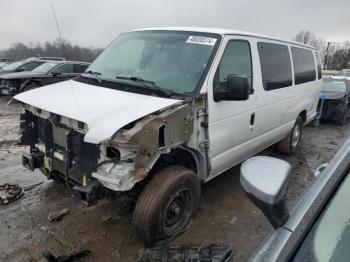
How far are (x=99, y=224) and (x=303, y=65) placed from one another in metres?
4.70

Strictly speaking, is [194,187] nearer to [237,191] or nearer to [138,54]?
[237,191]

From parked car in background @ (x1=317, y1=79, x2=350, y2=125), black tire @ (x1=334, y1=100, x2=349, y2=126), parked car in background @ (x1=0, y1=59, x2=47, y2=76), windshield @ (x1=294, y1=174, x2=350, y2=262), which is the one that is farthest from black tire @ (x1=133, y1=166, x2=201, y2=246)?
parked car in background @ (x1=0, y1=59, x2=47, y2=76)

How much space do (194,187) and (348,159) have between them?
2250mm

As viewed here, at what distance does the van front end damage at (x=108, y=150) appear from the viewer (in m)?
2.89

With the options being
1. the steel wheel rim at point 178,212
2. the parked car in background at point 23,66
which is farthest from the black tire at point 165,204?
the parked car in background at point 23,66

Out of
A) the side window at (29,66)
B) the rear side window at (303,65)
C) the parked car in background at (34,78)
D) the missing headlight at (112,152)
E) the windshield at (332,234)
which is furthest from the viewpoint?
the side window at (29,66)

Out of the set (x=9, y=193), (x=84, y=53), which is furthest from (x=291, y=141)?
(x=84, y=53)

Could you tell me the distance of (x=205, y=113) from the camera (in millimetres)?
3586

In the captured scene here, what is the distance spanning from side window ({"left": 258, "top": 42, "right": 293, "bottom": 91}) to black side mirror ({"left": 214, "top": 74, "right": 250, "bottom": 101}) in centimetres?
123

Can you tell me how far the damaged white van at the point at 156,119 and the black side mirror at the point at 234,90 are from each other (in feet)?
0.03

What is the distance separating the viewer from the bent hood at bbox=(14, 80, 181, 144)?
109 inches

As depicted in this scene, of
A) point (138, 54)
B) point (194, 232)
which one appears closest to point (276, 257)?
point (194, 232)

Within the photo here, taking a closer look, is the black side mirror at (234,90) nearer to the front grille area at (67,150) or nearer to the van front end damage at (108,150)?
the van front end damage at (108,150)

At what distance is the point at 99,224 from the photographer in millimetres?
3818
